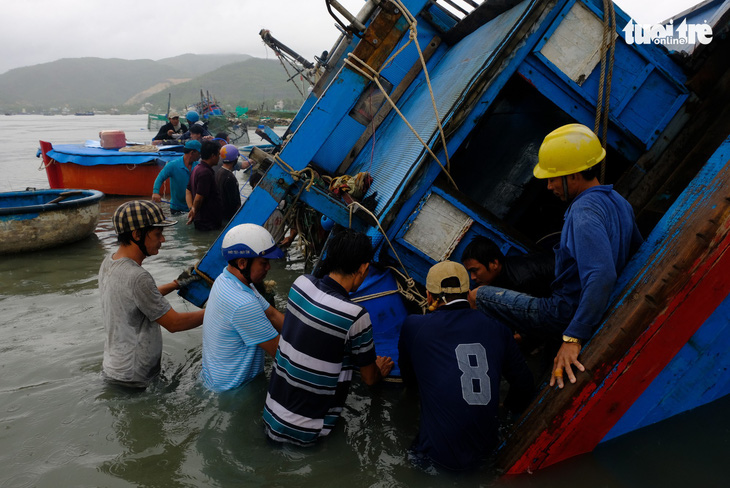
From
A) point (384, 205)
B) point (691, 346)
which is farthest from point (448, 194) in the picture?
point (691, 346)

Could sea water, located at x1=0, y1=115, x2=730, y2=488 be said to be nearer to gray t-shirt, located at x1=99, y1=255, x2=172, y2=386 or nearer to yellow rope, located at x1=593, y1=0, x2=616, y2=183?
gray t-shirt, located at x1=99, y1=255, x2=172, y2=386

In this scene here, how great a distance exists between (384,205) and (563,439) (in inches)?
69.5

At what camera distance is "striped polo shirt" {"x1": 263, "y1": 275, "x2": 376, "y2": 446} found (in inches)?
87.9

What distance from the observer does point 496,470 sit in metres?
2.41

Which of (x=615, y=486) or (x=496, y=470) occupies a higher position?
(x=615, y=486)

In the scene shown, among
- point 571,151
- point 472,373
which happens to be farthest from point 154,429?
point 571,151

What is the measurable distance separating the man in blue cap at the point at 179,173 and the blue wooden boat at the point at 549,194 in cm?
489

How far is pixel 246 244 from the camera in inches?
103

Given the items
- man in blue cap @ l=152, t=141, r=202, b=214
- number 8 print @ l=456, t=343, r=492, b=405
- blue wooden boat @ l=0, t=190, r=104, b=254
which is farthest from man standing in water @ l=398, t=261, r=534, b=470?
man in blue cap @ l=152, t=141, r=202, b=214

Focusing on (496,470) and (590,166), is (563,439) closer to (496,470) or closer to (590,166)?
(496,470)

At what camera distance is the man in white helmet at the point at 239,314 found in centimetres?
256

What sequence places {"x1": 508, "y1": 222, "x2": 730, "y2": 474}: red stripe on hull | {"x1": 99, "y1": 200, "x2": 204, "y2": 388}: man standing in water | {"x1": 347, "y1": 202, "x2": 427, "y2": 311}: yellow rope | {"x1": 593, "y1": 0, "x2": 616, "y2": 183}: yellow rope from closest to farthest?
{"x1": 508, "y1": 222, "x2": 730, "y2": 474}: red stripe on hull < {"x1": 99, "y1": 200, "x2": 204, "y2": 388}: man standing in water < {"x1": 593, "y1": 0, "x2": 616, "y2": 183}: yellow rope < {"x1": 347, "y1": 202, "x2": 427, "y2": 311}: yellow rope

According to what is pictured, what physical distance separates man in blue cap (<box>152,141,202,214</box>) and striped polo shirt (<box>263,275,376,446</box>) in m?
6.43

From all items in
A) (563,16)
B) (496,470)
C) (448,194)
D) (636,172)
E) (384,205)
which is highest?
(563,16)
